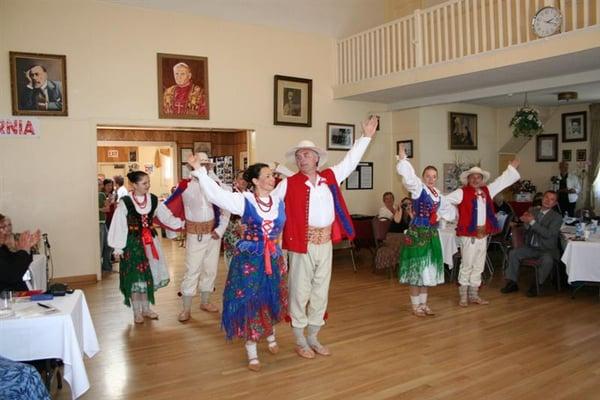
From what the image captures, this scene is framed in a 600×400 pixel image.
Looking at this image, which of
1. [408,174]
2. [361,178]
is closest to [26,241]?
[408,174]

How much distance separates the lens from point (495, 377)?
12.4 ft

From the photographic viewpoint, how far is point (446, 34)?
7406 millimetres

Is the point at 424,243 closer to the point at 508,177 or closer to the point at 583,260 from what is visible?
the point at 508,177

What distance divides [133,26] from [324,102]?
350cm

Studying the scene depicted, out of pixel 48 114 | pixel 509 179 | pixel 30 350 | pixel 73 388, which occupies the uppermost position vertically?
pixel 48 114

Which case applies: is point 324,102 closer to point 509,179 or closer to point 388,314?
point 509,179

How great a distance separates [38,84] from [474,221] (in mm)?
5790

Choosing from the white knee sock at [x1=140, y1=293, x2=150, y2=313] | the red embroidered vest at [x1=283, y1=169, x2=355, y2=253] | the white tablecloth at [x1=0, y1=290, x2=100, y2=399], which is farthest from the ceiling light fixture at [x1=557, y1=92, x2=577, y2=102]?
the white tablecloth at [x1=0, y1=290, x2=100, y2=399]

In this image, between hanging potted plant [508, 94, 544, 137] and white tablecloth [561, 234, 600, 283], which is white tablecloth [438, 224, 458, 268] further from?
hanging potted plant [508, 94, 544, 137]

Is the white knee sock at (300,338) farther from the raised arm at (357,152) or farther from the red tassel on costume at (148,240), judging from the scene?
the red tassel on costume at (148,240)

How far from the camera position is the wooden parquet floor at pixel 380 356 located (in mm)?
3611

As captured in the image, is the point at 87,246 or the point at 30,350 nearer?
the point at 30,350

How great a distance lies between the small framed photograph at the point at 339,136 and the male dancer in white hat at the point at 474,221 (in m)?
4.01

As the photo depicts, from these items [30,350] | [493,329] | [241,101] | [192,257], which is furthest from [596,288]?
[30,350]
